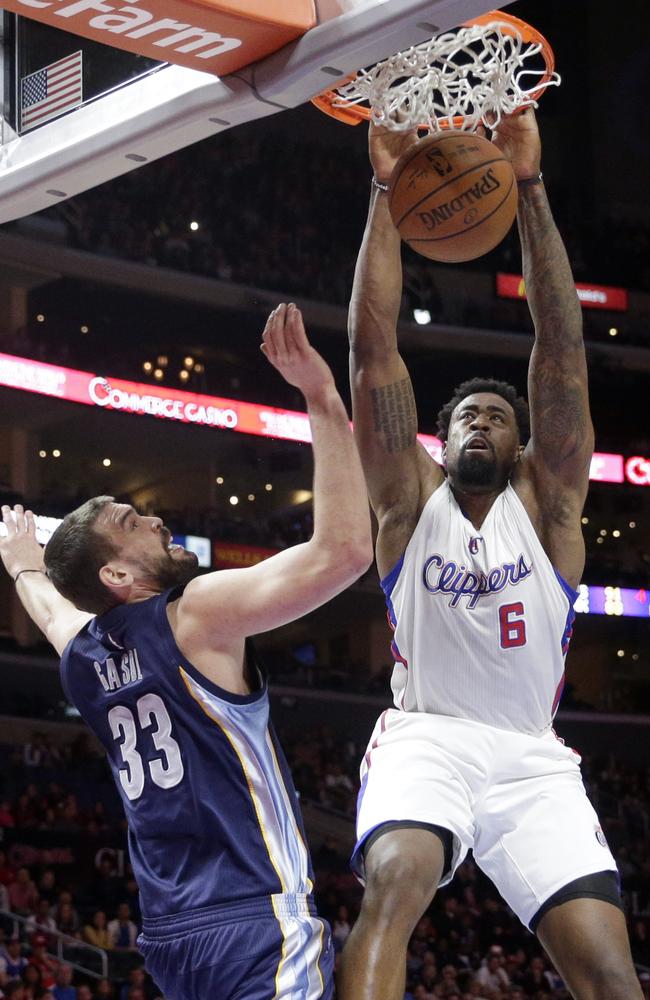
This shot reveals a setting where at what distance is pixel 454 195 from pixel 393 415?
758 mm

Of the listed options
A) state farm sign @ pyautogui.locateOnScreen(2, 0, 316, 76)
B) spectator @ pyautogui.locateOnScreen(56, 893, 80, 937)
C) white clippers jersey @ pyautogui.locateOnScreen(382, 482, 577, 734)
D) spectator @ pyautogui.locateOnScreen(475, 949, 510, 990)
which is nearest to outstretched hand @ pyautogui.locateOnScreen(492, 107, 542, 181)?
state farm sign @ pyautogui.locateOnScreen(2, 0, 316, 76)

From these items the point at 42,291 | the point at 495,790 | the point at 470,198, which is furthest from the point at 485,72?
the point at 42,291

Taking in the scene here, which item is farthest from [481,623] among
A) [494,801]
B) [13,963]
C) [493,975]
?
[493,975]

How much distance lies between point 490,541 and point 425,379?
22.1m

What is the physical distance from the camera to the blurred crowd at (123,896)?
12.4m

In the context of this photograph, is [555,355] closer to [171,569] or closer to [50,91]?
[171,569]

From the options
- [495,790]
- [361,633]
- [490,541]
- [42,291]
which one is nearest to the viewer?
[495,790]

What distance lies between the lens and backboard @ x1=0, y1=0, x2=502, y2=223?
12.7 ft

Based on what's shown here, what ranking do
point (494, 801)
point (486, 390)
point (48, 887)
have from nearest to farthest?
point (494, 801) < point (486, 390) < point (48, 887)

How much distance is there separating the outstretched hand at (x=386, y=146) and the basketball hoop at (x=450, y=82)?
0.14 feet

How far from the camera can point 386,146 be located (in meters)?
4.78

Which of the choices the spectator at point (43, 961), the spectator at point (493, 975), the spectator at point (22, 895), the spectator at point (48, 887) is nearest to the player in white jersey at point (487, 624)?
the spectator at point (43, 961)

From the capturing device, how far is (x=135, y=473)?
25859 millimetres

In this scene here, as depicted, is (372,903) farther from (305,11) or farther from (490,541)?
(305,11)
